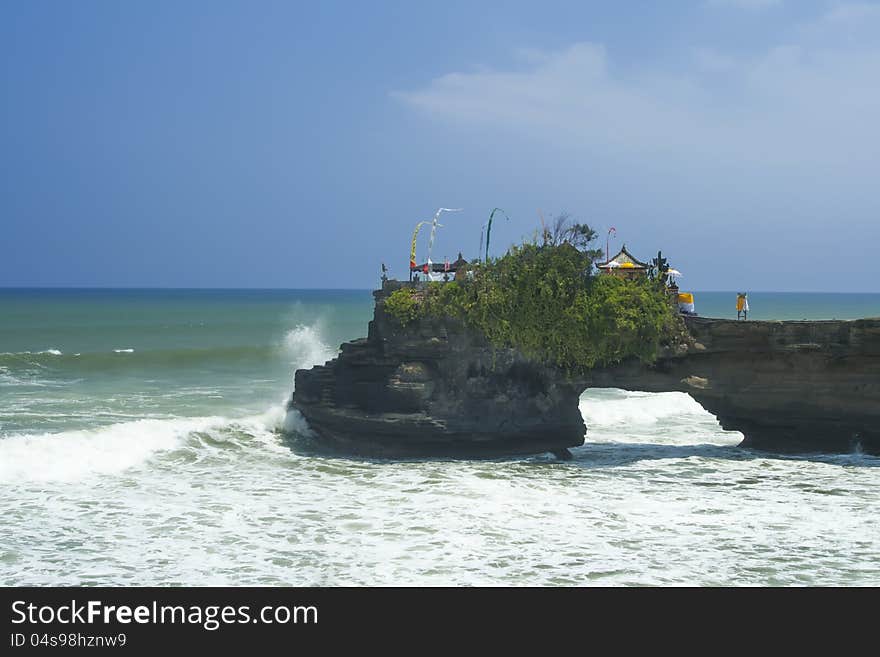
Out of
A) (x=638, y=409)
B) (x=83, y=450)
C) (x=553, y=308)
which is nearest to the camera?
(x=83, y=450)

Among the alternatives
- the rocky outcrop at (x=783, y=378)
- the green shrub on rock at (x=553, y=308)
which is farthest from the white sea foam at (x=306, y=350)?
the rocky outcrop at (x=783, y=378)

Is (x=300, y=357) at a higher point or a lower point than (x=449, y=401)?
lower

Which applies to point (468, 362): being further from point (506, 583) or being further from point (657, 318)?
point (506, 583)

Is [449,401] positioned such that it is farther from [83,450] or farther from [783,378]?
[83,450]

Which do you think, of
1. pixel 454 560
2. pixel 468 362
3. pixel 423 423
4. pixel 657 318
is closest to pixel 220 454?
pixel 423 423

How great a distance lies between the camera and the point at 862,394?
66.1 ft

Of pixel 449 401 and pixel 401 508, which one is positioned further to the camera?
pixel 449 401

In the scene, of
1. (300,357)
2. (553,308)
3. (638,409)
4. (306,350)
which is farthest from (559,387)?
(306,350)

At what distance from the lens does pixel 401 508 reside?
49.3 ft

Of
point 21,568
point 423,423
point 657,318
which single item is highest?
point 657,318

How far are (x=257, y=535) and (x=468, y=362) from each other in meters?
8.20

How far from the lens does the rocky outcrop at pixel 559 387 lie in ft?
65.5

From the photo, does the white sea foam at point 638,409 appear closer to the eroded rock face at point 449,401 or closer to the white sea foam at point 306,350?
the eroded rock face at point 449,401

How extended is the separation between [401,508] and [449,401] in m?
5.26
